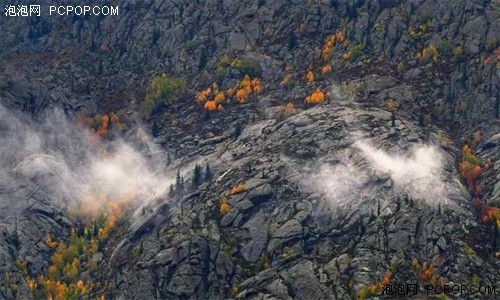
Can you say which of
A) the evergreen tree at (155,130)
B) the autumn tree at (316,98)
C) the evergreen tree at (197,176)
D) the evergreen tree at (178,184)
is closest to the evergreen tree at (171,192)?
the evergreen tree at (178,184)

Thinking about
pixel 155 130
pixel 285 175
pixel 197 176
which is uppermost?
pixel 155 130

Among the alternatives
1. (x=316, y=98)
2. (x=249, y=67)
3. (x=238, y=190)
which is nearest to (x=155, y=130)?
(x=249, y=67)

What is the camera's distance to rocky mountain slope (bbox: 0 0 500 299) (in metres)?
132

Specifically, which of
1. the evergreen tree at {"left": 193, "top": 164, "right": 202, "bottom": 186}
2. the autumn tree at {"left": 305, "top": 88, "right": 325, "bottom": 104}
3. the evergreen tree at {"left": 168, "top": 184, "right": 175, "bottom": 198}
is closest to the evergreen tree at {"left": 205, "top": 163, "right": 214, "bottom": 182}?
the evergreen tree at {"left": 193, "top": 164, "right": 202, "bottom": 186}

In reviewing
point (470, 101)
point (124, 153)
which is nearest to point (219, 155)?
point (124, 153)

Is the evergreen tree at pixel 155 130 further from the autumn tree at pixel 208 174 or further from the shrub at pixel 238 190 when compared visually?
the shrub at pixel 238 190

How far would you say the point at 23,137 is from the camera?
18038 centimetres

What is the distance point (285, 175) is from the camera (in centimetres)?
15012

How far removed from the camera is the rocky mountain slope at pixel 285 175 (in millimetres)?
131875

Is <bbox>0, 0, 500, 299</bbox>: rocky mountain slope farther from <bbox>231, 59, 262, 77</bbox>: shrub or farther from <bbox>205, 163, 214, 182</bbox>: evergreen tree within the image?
<bbox>205, 163, 214, 182</bbox>: evergreen tree

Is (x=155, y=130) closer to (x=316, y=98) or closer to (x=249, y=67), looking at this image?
(x=249, y=67)

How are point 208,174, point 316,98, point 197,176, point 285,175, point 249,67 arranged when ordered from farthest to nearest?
point 249,67
point 316,98
point 197,176
point 208,174
point 285,175

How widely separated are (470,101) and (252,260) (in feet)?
220

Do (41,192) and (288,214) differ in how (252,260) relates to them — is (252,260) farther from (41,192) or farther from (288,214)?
(41,192)
